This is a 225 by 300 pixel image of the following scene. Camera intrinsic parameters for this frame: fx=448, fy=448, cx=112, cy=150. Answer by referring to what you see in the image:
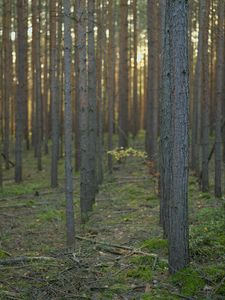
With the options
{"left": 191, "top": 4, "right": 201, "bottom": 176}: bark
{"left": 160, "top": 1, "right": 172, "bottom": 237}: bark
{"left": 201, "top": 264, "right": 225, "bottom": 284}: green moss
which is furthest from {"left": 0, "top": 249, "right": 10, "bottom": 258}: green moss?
{"left": 191, "top": 4, "right": 201, "bottom": 176}: bark

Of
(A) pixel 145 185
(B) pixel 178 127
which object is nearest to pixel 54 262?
→ (B) pixel 178 127

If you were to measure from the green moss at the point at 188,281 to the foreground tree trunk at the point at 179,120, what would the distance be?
0.87ft

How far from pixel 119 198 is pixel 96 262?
634 cm

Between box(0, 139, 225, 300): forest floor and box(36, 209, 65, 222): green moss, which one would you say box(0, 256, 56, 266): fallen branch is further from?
box(36, 209, 65, 222): green moss

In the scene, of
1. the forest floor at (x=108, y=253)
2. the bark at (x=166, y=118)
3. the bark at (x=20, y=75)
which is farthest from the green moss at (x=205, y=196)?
the bark at (x=20, y=75)

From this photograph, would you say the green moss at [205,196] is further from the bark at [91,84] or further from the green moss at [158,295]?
the green moss at [158,295]

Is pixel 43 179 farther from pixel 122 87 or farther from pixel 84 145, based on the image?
pixel 84 145

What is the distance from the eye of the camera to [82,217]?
1086cm

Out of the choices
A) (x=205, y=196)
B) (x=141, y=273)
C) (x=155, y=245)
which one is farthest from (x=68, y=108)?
(x=205, y=196)

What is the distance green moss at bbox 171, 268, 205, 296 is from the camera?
5891 millimetres

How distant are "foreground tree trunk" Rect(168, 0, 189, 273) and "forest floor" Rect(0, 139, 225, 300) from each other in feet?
2.11

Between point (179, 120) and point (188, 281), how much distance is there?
2187 millimetres

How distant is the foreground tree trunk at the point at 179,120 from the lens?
596 centimetres

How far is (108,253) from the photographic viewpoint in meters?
7.98
